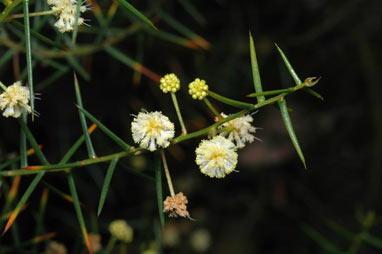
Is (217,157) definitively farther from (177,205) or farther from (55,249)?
(55,249)

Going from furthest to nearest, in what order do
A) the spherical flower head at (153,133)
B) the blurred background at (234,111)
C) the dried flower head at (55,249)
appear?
the blurred background at (234,111) → the dried flower head at (55,249) → the spherical flower head at (153,133)

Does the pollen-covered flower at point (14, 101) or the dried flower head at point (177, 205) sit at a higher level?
the pollen-covered flower at point (14, 101)

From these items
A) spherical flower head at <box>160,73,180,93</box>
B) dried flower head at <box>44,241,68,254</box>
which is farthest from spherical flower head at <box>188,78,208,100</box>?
dried flower head at <box>44,241,68,254</box>

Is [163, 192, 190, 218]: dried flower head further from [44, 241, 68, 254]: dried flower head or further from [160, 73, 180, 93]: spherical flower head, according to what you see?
[44, 241, 68, 254]: dried flower head

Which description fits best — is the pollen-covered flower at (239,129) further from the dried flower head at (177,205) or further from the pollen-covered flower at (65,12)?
the pollen-covered flower at (65,12)

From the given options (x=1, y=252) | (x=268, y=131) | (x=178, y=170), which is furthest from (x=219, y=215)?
(x=1, y=252)

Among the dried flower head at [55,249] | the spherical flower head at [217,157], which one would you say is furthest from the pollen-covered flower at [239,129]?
the dried flower head at [55,249]
